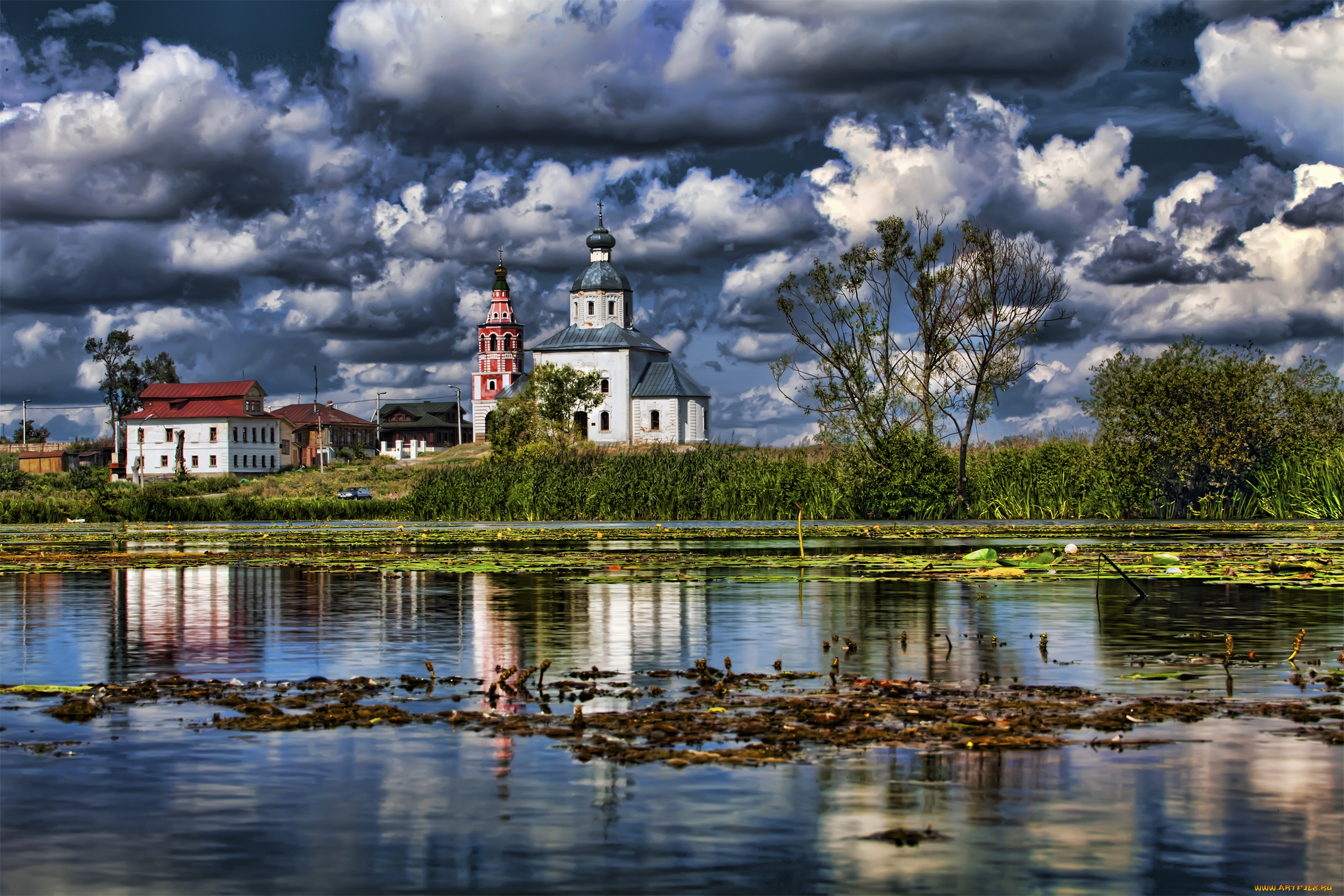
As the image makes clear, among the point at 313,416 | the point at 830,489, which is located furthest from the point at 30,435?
the point at 830,489

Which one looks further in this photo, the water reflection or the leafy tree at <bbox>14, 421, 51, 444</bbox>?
the leafy tree at <bbox>14, 421, 51, 444</bbox>

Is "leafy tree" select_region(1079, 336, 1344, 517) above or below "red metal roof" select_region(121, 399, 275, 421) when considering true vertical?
below

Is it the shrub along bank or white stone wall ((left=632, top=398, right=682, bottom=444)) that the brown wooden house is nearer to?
white stone wall ((left=632, top=398, right=682, bottom=444))

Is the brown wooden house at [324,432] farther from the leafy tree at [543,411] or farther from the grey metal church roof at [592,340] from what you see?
the leafy tree at [543,411]

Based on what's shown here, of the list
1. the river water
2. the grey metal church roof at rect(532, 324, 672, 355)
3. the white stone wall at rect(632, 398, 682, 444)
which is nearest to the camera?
the river water

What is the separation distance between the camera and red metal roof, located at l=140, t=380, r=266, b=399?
5669 inches

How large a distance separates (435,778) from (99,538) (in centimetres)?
3745

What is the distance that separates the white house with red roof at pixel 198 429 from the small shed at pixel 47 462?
7.28 meters

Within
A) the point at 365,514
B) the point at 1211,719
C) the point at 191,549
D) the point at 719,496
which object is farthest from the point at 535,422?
the point at 1211,719

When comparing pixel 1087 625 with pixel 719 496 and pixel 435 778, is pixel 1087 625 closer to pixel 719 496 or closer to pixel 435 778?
pixel 435 778

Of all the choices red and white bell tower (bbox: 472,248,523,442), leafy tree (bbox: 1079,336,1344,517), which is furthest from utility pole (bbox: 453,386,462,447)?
leafy tree (bbox: 1079,336,1344,517)

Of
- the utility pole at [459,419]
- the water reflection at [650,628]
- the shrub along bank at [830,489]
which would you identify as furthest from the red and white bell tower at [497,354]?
the water reflection at [650,628]

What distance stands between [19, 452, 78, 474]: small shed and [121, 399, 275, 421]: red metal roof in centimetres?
815

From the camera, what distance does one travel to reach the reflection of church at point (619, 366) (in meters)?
135
